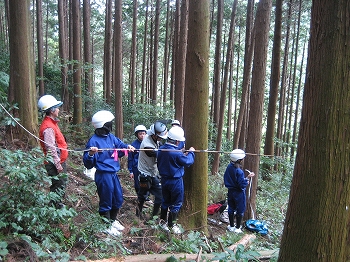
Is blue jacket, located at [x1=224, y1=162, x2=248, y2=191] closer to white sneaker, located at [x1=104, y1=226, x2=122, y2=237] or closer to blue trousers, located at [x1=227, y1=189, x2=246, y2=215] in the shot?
blue trousers, located at [x1=227, y1=189, x2=246, y2=215]

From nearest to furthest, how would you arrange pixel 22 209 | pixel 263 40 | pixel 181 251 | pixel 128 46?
pixel 22 209 → pixel 181 251 → pixel 263 40 → pixel 128 46

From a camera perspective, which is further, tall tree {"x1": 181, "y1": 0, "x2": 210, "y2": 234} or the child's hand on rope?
tall tree {"x1": 181, "y1": 0, "x2": 210, "y2": 234}

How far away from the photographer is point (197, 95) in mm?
5289

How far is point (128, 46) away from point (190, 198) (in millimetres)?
26870

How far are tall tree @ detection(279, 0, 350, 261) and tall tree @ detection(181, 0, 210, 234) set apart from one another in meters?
2.92

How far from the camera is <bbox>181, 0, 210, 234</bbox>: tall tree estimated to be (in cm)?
527

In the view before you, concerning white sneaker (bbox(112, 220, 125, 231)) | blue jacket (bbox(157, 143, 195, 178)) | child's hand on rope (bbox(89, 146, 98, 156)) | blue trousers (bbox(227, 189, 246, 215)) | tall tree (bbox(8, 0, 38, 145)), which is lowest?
blue trousers (bbox(227, 189, 246, 215))

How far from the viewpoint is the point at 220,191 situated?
9414mm

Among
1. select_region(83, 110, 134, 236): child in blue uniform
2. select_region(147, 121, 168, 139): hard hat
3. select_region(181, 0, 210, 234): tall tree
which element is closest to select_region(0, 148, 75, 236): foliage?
select_region(83, 110, 134, 236): child in blue uniform

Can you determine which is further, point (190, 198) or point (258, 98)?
point (258, 98)

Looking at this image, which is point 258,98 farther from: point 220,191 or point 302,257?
point 302,257

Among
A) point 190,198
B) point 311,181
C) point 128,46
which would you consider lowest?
point 190,198

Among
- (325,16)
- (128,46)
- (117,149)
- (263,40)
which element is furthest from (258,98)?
(128,46)

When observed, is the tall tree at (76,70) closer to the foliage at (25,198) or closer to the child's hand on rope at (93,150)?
the child's hand on rope at (93,150)
